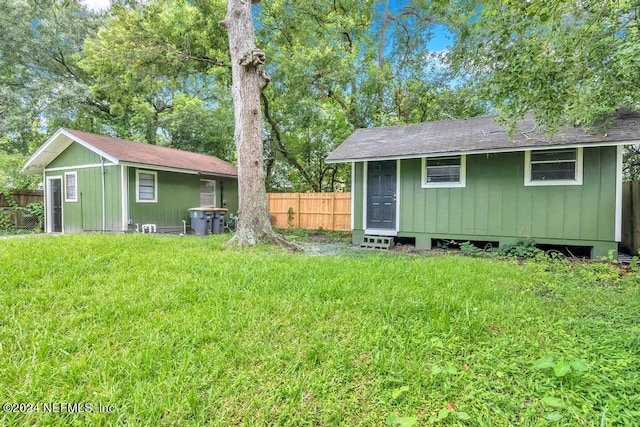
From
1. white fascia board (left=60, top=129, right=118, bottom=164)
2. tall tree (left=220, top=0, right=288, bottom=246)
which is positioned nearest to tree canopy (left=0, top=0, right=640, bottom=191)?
white fascia board (left=60, top=129, right=118, bottom=164)

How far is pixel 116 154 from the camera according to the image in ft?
30.6

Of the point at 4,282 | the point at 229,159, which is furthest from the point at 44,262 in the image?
the point at 229,159

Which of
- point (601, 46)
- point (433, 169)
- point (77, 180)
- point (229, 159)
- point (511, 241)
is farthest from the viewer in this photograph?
point (229, 159)

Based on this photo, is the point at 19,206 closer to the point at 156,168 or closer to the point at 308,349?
the point at 156,168

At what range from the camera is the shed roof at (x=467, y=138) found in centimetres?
597

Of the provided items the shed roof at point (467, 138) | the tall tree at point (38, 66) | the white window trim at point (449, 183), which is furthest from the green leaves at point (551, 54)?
the tall tree at point (38, 66)

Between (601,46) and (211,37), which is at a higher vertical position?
(211,37)

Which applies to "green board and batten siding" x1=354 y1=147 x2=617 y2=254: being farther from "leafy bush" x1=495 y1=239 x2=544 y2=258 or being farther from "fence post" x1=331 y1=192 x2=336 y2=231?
"fence post" x1=331 y1=192 x2=336 y2=231

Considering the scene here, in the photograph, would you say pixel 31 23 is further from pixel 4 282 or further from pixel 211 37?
pixel 4 282

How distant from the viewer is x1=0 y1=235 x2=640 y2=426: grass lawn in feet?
5.22

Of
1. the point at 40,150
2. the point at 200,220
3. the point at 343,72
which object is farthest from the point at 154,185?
the point at 343,72

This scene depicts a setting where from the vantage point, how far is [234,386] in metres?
1.74

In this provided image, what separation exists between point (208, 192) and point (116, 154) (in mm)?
3883

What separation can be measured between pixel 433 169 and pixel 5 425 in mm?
7955
